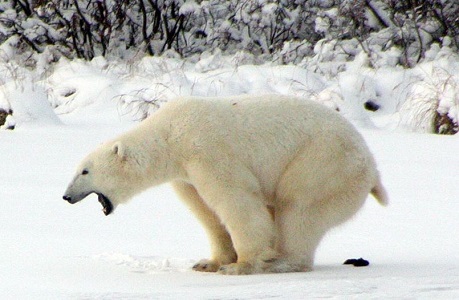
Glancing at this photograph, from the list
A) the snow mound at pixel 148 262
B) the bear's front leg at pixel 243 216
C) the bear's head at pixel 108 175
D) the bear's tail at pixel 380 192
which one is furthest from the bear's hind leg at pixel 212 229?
the bear's tail at pixel 380 192

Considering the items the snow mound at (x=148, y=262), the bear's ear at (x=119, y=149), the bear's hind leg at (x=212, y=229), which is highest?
the bear's ear at (x=119, y=149)

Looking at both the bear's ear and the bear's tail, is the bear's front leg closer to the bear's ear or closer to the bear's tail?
the bear's ear

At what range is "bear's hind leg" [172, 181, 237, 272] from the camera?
5914 mm

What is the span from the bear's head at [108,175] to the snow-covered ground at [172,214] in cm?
44

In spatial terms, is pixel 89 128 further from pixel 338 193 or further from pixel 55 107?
pixel 338 193

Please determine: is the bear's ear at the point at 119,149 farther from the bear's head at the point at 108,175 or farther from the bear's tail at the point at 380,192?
the bear's tail at the point at 380,192

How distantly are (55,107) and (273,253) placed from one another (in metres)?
9.59

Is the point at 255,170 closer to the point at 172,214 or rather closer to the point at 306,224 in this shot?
the point at 306,224

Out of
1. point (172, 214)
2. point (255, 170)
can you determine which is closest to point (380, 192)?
point (255, 170)

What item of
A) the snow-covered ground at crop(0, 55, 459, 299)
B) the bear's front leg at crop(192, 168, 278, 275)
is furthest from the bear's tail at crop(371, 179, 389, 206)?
the bear's front leg at crop(192, 168, 278, 275)

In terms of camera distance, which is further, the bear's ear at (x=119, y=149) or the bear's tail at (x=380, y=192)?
the bear's tail at (x=380, y=192)

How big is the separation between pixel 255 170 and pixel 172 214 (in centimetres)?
232

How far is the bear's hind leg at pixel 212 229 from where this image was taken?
5914 millimetres

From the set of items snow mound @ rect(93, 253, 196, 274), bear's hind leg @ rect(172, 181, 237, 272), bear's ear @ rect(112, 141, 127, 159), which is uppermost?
bear's ear @ rect(112, 141, 127, 159)
